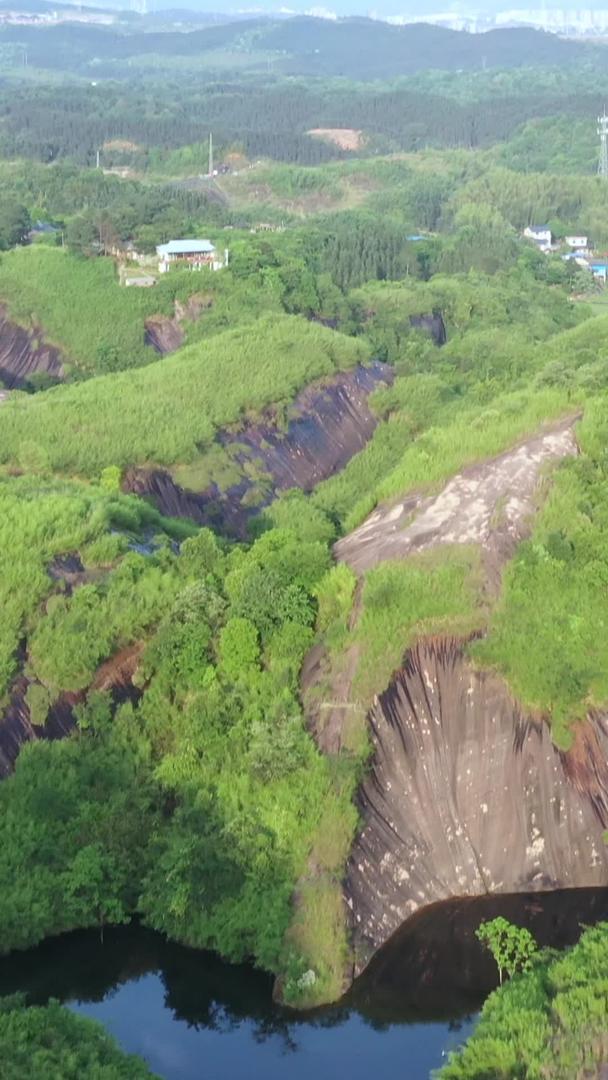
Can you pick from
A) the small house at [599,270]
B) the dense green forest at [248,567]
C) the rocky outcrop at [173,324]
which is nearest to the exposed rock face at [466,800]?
the dense green forest at [248,567]

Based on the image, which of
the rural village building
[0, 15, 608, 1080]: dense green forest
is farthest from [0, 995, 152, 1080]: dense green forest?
the rural village building

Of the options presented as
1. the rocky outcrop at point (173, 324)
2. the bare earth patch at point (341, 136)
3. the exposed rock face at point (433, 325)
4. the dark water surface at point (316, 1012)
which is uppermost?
the dark water surface at point (316, 1012)

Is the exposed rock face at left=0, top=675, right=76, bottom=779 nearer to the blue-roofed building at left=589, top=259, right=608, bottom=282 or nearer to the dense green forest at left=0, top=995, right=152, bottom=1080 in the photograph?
the dense green forest at left=0, top=995, right=152, bottom=1080

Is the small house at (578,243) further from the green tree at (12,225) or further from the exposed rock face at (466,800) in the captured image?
the exposed rock face at (466,800)

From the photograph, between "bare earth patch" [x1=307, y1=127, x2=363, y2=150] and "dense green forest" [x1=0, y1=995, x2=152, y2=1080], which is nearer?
"dense green forest" [x1=0, y1=995, x2=152, y2=1080]

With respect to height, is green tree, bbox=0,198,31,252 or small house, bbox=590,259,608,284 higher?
green tree, bbox=0,198,31,252

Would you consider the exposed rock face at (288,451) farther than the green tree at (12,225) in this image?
No

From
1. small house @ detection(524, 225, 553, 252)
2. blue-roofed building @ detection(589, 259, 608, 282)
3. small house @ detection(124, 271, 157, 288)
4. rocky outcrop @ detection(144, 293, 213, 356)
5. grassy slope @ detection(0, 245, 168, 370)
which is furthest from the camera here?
small house @ detection(524, 225, 553, 252)
